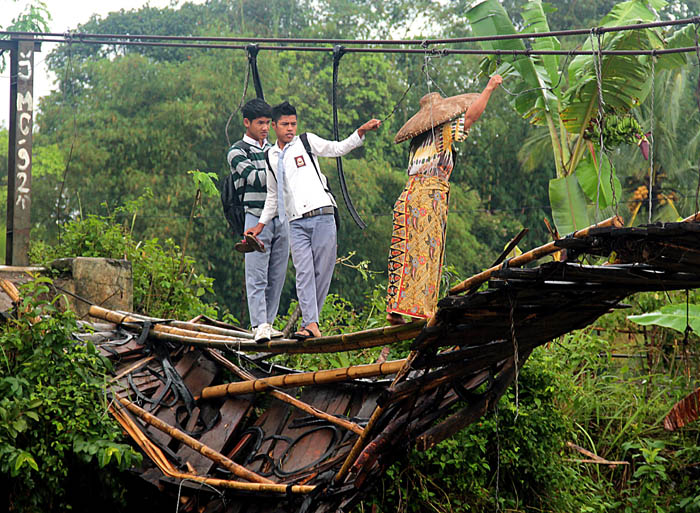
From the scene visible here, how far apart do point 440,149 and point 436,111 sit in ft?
0.66

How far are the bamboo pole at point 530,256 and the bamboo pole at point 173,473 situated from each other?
150 cm

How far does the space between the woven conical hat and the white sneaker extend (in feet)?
4.93

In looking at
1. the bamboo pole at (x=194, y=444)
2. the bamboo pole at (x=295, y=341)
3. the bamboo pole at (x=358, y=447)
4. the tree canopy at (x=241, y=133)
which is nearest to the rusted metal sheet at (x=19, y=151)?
the bamboo pole at (x=295, y=341)

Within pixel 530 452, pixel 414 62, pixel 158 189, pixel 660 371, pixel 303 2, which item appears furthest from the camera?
pixel 303 2

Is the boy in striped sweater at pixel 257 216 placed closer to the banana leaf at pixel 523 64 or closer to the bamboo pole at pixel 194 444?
the bamboo pole at pixel 194 444

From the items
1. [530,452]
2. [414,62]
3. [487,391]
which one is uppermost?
[414,62]

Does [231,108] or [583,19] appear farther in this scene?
[583,19]

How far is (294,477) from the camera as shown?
532 centimetres

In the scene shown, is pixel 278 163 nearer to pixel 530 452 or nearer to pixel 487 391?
pixel 487 391

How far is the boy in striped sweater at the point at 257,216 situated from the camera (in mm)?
5707

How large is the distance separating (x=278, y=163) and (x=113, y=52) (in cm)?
1988

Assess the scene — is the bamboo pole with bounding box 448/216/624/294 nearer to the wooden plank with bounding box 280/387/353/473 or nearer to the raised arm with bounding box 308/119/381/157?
the raised arm with bounding box 308/119/381/157

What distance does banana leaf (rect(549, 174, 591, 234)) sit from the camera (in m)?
7.94

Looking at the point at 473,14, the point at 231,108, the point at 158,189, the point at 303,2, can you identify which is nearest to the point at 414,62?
the point at 303,2
